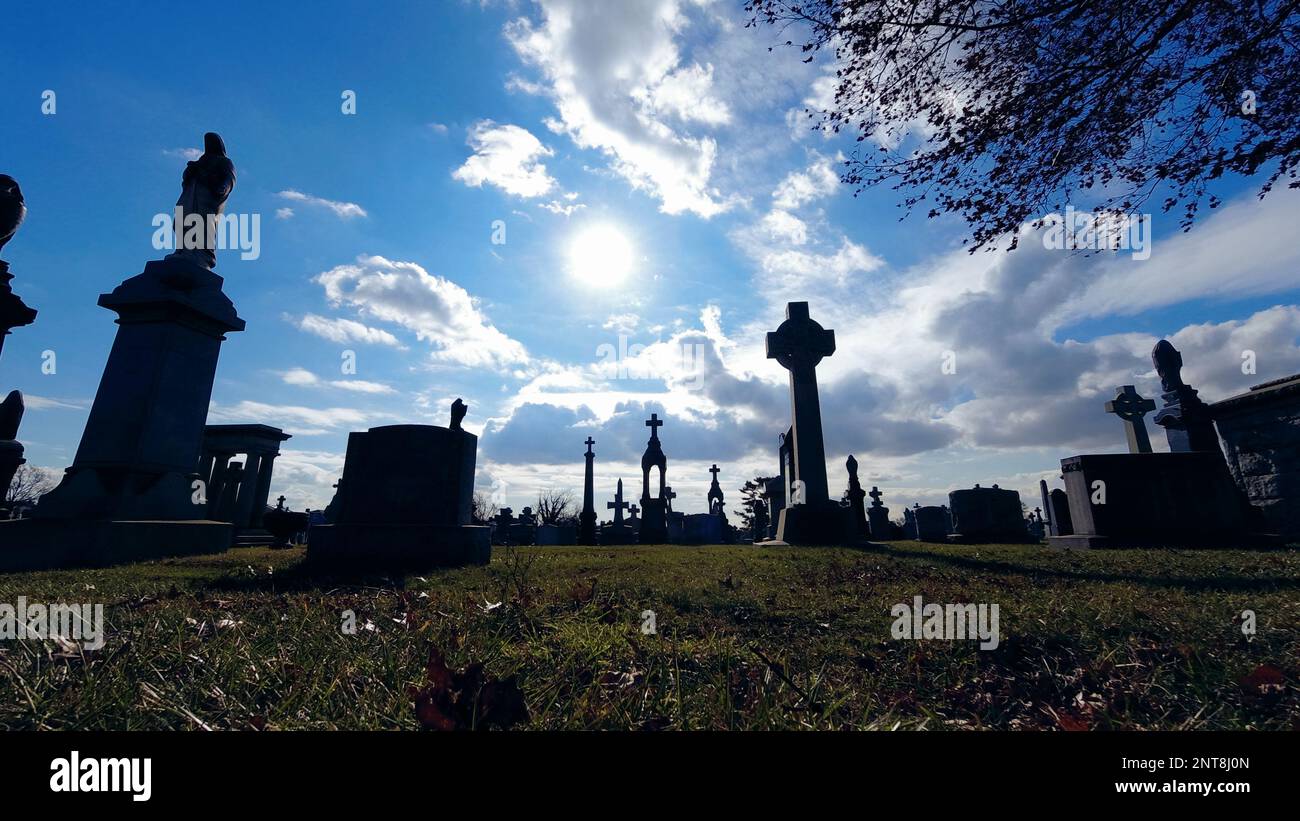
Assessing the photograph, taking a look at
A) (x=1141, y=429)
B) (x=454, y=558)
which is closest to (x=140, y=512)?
(x=454, y=558)

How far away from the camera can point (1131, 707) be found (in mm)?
1904

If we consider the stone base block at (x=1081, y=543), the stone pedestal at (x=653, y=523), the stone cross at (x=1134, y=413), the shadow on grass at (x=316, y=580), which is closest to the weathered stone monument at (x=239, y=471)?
the stone pedestal at (x=653, y=523)

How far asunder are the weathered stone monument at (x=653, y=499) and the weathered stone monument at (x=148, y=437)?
15062mm

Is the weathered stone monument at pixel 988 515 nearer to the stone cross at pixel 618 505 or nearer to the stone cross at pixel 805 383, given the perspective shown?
the stone cross at pixel 805 383

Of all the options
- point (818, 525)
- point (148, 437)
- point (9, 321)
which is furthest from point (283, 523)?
point (818, 525)

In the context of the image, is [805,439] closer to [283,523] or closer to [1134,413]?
[1134,413]

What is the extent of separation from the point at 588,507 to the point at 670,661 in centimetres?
2045

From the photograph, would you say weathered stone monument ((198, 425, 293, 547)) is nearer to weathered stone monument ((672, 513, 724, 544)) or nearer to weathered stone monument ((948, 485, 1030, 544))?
weathered stone monument ((672, 513, 724, 544))

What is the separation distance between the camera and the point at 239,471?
2231 centimetres

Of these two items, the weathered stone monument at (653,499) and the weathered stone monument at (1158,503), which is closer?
the weathered stone monument at (1158,503)

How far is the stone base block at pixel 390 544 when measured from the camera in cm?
727

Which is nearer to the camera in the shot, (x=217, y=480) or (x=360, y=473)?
(x=360, y=473)

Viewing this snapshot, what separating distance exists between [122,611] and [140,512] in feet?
23.2
